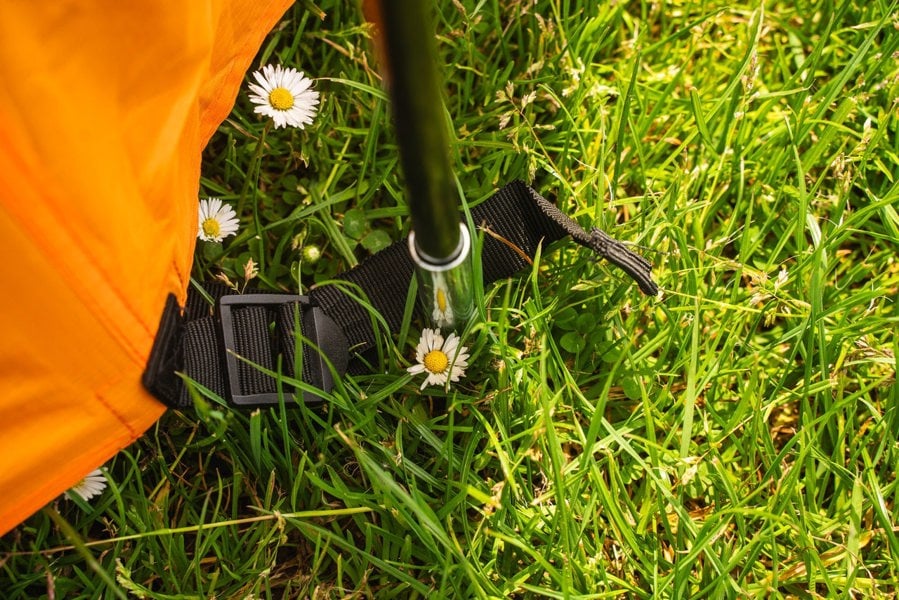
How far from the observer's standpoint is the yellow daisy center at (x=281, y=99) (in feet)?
4.32

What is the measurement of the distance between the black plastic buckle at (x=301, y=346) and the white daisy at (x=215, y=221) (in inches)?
6.9

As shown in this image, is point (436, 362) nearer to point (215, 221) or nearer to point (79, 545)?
→ point (215, 221)

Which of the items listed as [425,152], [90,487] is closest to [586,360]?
[425,152]

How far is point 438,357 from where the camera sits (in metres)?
1.21

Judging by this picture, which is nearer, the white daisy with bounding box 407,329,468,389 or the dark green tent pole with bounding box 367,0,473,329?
the dark green tent pole with bounding box 367,0,473,329

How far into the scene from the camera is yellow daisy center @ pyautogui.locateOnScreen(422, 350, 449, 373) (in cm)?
121

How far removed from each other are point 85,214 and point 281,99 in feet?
1.70

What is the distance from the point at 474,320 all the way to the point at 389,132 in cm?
41

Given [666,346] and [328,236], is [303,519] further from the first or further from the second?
[666,346]

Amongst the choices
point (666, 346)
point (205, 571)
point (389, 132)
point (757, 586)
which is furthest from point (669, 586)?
point (389, 132)

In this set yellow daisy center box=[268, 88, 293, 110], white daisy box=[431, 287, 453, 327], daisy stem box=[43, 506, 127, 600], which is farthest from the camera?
yellow daisy center box=[268, 88, 293, 110]

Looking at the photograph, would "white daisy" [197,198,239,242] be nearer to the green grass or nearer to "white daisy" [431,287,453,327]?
the green grass

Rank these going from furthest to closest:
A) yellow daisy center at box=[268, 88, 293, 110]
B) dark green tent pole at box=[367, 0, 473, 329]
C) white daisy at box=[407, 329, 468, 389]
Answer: yellow daisy center at box=[268, 88, 293, 110]
white daisy at box=[407, 329, 468, 389]
dark green tent pole at box=[367, 0, 473, 329]

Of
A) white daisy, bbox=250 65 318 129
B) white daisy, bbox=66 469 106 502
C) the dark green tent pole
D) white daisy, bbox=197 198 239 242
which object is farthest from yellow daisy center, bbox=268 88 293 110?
white daisy, bbox=66 469 106 502
